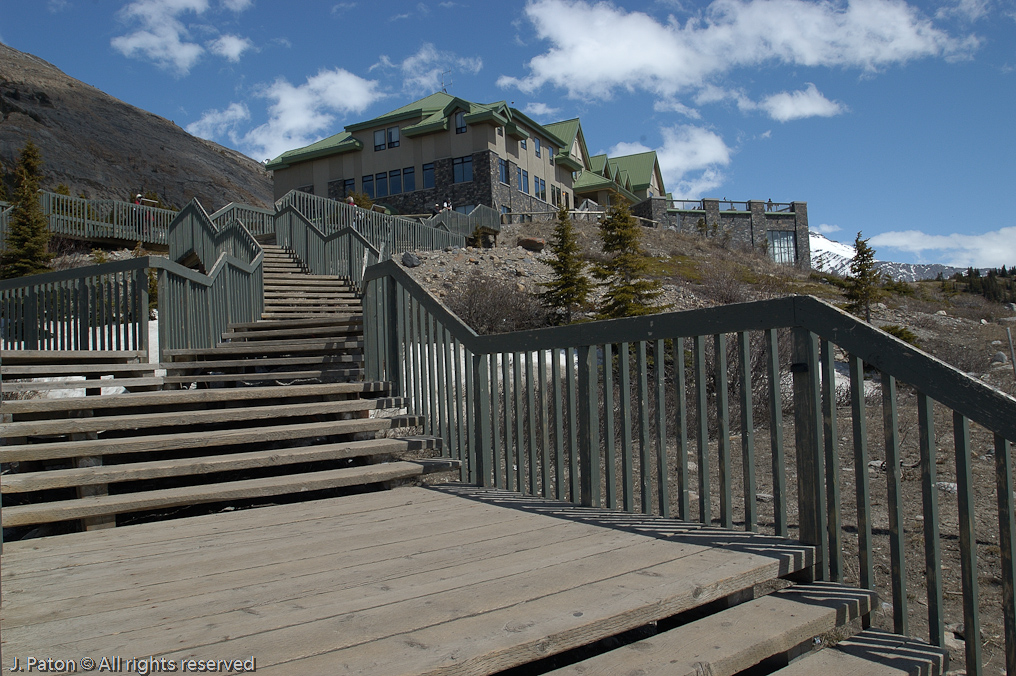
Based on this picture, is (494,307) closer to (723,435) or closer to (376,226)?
(376,226)

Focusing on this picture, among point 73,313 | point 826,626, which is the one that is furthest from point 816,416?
point 73,313

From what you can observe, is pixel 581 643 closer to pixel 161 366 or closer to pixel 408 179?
pixel 161 366

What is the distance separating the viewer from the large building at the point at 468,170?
121 ft

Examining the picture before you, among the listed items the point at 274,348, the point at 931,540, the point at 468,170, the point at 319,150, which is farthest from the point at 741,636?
the point at 319,150

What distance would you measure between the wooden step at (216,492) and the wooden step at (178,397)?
114 centimetres

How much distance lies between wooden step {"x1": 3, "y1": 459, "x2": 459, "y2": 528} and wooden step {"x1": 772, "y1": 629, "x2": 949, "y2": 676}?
3.19 m

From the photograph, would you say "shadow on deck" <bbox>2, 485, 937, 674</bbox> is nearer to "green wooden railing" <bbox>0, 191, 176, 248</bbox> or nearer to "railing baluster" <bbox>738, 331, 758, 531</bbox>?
"railing baluster" <bbox>738, 331, 758, 531</bbox>

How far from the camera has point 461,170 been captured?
37125 mm

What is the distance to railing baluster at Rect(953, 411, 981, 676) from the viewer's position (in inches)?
89.9

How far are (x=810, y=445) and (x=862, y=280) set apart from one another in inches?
749

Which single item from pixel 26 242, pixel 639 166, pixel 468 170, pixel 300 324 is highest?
pixel 639 166

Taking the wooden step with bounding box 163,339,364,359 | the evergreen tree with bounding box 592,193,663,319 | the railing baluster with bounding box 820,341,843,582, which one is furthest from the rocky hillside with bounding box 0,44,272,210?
the railing baluster with bounding box 820,341,843,582

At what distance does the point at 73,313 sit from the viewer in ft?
28.7

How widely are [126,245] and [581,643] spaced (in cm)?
3120
